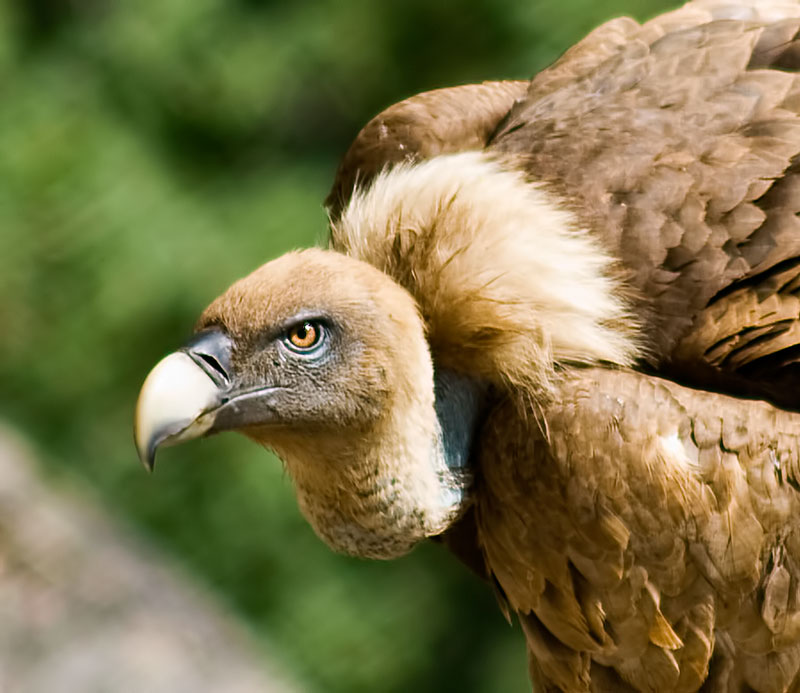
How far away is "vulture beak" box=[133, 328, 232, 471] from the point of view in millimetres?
1854

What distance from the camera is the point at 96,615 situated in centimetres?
372

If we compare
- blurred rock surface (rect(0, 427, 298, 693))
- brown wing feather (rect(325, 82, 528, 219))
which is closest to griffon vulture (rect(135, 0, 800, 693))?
brown wing feather (rect(325, 82, 528, 219))

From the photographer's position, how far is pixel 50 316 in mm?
4430

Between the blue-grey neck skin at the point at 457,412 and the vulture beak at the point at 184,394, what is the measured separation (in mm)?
362

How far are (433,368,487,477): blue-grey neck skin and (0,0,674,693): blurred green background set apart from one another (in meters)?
1.98

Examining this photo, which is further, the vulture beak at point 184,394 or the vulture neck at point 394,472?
the vulture neck at point 394,472

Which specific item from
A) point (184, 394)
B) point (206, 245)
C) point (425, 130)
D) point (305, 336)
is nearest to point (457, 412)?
point (305, 336)

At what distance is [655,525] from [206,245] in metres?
2.51

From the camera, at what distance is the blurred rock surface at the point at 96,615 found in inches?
A: 141

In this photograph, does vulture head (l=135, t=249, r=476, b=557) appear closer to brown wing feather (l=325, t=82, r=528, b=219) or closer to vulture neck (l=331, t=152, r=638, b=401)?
vulture neck (l=331, t=152, r=638, b=401)

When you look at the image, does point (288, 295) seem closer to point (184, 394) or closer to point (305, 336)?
point (305, 336)

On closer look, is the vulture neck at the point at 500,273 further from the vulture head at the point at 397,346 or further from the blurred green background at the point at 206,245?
the blurred green background at the point at 206,245

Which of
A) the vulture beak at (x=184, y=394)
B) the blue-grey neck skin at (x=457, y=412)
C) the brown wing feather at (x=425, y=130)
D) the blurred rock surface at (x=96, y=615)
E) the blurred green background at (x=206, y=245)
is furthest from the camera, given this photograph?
the blurred green background at (x=206, y=245)

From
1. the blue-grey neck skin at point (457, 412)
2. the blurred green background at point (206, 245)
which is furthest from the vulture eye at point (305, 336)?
the blurred green background at point (206, 245)
